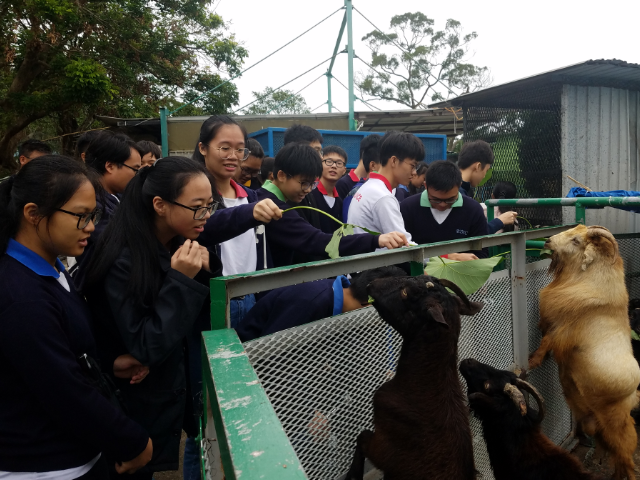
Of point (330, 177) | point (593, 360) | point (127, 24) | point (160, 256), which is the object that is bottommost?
point (593, 360)

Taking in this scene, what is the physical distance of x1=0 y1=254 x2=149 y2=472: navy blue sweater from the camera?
1379mm

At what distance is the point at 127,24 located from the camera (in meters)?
12.6

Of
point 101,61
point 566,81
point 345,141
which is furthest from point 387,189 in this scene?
point 101,61

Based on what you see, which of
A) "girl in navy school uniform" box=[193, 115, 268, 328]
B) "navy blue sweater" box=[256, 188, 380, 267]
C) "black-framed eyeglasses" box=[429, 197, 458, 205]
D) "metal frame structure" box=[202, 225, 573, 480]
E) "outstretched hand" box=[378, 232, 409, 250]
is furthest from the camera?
"black-framed eyeglasses" box=[429, 197, 458, 205]

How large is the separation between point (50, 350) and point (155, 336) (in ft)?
1.09

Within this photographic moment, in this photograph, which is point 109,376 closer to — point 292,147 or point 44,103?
point 292,147

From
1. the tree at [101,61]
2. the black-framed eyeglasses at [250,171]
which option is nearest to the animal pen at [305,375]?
the black-framed eyeglasses at [250,171]

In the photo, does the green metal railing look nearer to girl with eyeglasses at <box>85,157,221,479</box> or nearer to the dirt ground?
the dirt ground

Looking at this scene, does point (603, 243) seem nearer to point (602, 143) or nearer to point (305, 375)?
point (305, 375)

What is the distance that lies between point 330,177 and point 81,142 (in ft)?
7.28

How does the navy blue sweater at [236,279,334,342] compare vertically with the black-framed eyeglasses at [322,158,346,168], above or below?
below

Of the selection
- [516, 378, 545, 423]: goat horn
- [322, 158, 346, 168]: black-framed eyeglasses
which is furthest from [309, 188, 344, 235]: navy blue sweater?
[516, 378, 545, 423]: goat horn

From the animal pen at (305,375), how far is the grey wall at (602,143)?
126 inches

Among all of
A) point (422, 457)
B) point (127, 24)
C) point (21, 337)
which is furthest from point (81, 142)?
point (127, 24)
